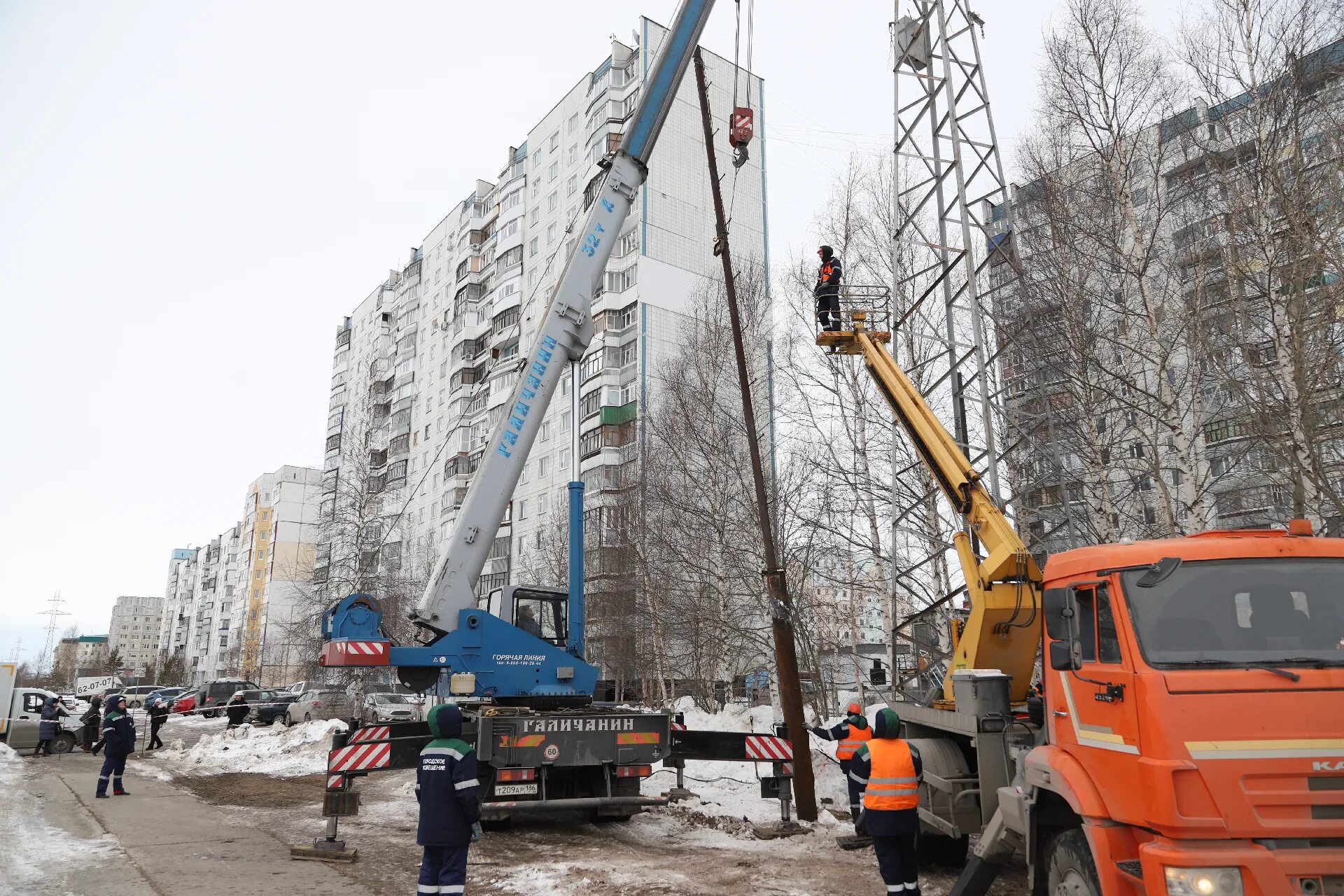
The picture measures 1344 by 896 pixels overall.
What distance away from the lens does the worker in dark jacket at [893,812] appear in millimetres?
5984

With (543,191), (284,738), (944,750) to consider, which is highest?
(543,191)

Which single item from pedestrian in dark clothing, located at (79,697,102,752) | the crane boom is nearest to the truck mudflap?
the crane boom

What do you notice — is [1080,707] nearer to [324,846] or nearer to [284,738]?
[324,846]

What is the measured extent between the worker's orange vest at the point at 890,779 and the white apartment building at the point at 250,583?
61.2 metres

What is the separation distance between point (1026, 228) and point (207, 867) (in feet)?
51.1

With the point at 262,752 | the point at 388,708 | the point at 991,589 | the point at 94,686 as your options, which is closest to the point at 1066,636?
the point at 991,589

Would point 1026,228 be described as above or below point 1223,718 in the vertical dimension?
above

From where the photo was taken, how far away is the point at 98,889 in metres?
7.45

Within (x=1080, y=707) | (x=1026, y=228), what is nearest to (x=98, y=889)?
(x=1080, y=707)

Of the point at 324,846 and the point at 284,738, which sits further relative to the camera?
the point at 284,738

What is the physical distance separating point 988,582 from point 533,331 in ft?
87.2

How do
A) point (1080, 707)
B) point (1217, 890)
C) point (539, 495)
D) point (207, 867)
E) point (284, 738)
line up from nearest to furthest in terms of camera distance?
1. point (1217, 890)
2. point (1080, 707)
3. point (207, 867)
4. point (284, 738)
5. point (539, 495)

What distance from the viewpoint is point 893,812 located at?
6.04 meters

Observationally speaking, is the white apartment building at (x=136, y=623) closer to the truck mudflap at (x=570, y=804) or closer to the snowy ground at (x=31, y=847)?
→ the snowy ground at (x=31, y=847)
